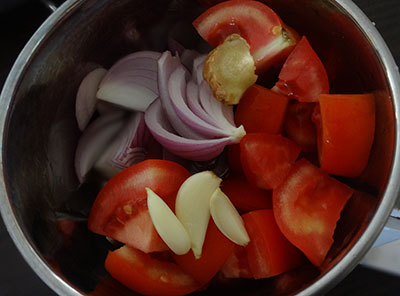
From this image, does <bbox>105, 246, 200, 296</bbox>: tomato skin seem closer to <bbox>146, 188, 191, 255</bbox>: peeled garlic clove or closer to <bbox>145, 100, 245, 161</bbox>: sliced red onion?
<bbox>146, 188, 191, 255</bbox>: peeled garlic clove

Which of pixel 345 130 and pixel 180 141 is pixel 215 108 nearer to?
pixel 180 141

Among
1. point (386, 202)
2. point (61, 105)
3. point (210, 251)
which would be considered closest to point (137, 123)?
point (61, 105)

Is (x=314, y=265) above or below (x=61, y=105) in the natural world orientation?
below

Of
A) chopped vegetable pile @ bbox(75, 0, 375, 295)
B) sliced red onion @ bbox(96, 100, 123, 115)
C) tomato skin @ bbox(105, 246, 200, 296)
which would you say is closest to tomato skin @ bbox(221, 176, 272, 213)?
chopped vegetable pile @ bbox(75, 0, 375, 295)

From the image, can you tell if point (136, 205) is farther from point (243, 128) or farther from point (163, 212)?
point (243, 128)

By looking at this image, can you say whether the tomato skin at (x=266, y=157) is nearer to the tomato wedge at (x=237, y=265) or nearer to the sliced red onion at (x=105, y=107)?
the tomato wedge at (x=237, y=265)

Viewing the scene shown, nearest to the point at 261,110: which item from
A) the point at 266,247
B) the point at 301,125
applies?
the point at 301,125
